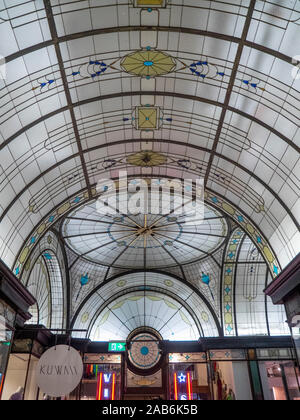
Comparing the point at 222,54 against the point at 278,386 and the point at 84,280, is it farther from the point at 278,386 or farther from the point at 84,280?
the point at 278,386

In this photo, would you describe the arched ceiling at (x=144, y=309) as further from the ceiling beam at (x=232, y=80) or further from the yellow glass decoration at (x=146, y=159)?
the ceiling beam at (x=232, y=80)

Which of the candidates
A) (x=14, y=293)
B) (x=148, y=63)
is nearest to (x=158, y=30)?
(x=148, y=63)

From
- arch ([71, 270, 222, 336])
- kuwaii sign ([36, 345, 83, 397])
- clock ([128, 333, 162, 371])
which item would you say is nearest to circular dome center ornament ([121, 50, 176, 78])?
kuwaii sign ([36, 345, 83, 397])

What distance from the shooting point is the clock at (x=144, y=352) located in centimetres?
2252

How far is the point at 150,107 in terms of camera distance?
10797 millimetres

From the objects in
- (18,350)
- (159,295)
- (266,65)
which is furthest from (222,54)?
(159,295)

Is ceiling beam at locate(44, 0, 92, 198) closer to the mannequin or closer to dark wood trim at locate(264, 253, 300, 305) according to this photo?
dark wood trim at locate(264, 253, 300, 305)

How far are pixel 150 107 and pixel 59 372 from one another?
26.3 feet

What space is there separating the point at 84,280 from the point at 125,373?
6.71 meters

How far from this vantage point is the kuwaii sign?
6203 millimetres

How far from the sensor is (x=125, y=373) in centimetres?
2194

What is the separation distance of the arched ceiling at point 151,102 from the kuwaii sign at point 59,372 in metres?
5.24

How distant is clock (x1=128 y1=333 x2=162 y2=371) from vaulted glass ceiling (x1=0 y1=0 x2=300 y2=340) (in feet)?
42.4

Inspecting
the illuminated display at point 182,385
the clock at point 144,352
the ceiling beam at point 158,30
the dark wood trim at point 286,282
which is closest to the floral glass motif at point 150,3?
the ceiling beam at point 158,30
